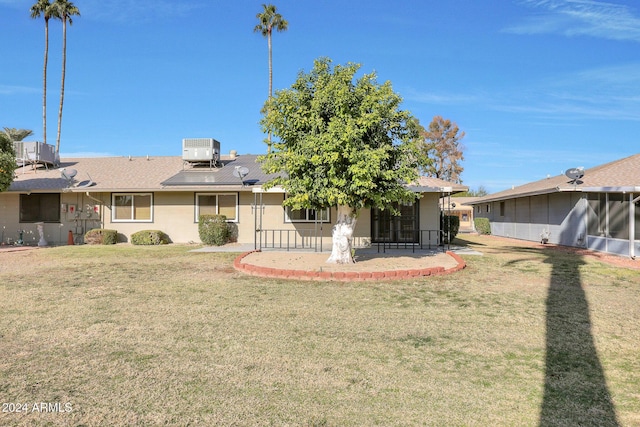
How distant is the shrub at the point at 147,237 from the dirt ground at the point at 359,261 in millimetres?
5740

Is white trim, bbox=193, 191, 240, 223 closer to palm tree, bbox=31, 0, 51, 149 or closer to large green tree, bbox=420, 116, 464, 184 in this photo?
palm tree, bbox=31, 0, 51, 149

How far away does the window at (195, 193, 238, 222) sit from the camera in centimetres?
1734

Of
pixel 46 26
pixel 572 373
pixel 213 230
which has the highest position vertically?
pixel 46 26

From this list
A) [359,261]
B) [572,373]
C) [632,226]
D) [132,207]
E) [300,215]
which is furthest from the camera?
[132,207]

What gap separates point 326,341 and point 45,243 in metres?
17.2

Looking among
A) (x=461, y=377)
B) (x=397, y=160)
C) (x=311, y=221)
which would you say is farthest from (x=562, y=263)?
(x=461, y=377)

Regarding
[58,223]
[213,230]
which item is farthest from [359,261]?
[58,223]

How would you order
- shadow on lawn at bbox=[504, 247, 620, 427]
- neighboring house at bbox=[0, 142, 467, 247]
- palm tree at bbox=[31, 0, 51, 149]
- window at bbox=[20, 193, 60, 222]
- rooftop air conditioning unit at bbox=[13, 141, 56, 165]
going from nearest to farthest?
1. shadow on lawn at bbox=[504, 247, 620, 427]
2. neighboring house at bbox=[0, 142, 467, 247]
3. window at bbox=[20, 193, 60, 222]
4. rooftop air conditioning unit at bbox=[13, 141, 56, 165]
5. palm tree at bbox=[31, 0, 51, 149]

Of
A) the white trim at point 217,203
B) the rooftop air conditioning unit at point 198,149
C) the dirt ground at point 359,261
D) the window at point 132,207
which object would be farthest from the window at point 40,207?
the dirt ground at point 359,261

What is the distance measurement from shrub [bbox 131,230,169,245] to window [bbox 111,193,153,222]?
1.02m

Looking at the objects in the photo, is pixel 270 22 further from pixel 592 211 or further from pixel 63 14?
pixel 592 211

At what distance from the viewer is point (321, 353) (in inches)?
172

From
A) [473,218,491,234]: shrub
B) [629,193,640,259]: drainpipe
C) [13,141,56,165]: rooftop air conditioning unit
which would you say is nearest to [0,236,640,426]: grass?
[629,193,640,259]: drainpipe

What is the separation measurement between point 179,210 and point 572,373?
16283 mm
